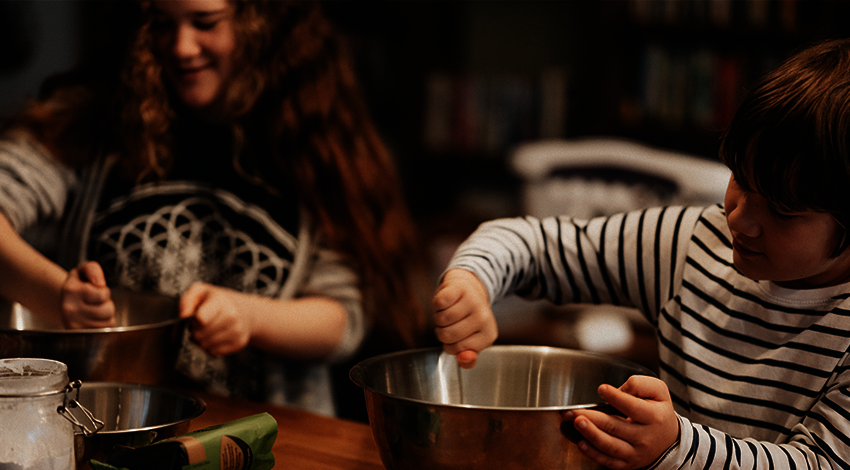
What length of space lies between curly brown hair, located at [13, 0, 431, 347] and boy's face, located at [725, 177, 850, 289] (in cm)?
61

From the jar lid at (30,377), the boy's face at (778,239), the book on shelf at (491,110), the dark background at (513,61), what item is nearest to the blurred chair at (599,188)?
the dark background at (513,61)

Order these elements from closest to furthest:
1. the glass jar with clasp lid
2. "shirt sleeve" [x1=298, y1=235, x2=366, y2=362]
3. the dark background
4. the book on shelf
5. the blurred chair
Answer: the glass jar with clasp lid < "shirt sleeve" [x1=298, y1=235, x2=366, y2=362] < the blurred chair < the dark background < the book on shelf

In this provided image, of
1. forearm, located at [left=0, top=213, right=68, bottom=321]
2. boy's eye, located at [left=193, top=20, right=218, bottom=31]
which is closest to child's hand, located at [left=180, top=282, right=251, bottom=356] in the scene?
forearm, located at [left=0, top=213, right=68, bottom=321]

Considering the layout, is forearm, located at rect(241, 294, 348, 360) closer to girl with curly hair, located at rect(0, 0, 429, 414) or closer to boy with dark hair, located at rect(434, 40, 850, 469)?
girl with curly hair, located at rect(0, 0, 429, 414)

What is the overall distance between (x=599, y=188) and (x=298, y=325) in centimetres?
111

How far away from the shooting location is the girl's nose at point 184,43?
1.03 meters

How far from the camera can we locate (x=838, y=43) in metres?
0.71

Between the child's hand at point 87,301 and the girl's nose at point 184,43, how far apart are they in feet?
1.10

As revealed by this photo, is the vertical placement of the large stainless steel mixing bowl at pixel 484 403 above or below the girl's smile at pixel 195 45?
below

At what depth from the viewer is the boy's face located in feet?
2.16

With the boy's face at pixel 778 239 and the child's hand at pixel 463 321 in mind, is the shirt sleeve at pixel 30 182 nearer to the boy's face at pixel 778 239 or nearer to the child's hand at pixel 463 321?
the child's hand at pixel 463 321

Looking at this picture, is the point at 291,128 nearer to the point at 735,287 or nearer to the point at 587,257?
the point at 587,257

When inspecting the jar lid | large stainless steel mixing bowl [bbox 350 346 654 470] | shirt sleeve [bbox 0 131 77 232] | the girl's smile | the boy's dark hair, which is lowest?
large stainless steel mixing bowl [bbox 350 346 654 470]

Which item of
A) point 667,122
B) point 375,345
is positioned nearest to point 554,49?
point 667,122
